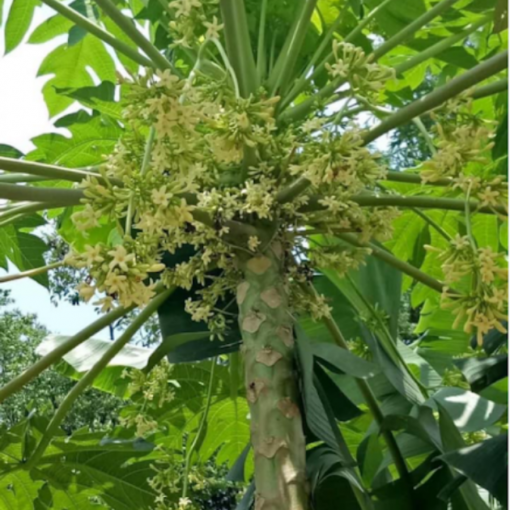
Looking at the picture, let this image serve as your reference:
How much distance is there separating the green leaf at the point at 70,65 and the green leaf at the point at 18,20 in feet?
0.48

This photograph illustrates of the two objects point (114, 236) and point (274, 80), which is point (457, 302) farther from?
point (114, 236)

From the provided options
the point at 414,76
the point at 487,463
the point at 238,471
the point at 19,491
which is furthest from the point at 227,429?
the point at 414,76

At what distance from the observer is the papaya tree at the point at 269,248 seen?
1182 mm

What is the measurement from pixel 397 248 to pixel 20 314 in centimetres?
1171

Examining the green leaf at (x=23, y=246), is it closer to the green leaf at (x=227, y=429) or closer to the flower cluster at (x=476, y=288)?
the green leaf at (x=227, y=429)

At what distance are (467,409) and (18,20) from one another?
5.11ft

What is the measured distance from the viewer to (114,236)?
196 centimetres

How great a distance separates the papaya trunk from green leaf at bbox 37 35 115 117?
1.12 meters

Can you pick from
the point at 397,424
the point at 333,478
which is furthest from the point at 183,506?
the point at 397,424

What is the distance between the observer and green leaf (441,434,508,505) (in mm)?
1271

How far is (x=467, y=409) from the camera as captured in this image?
152 cm

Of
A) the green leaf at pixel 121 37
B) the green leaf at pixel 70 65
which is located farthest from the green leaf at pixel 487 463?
the green leaf at pixel 70 65

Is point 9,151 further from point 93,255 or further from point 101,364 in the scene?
point 93,255

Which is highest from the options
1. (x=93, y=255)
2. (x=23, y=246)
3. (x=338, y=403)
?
(x=23, y=246)
